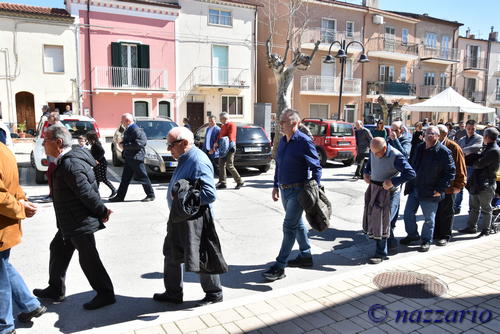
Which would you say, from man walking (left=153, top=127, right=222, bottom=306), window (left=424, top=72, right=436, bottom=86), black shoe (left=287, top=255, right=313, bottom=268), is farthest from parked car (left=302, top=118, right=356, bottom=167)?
window (left=424, top=72, right=436, bottom=86)

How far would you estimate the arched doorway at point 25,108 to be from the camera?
794 inches

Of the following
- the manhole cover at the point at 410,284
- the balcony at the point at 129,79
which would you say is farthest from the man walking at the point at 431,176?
the balcony at the point at 129,79

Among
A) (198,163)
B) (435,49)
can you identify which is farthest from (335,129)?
(435,49)

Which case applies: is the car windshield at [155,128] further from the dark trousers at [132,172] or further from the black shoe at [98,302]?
the black shoe at [98,302]

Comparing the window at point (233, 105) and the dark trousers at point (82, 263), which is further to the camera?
the window at point (233, 105)

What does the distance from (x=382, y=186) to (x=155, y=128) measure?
8.44 metres

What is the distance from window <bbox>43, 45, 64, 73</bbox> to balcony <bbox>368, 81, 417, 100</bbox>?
21671 millimetres

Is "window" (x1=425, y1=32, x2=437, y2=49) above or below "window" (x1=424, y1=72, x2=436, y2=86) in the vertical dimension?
above

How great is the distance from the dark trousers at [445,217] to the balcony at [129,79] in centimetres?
1924

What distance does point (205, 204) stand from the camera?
3658 millimetres

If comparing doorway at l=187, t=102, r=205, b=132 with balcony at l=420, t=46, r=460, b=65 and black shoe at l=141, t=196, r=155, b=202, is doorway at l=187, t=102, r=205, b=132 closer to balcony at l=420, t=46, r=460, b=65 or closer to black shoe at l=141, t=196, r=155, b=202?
black shoe at l=141, t=196, r=155, b=202

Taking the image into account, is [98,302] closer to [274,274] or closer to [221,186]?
[274,274]

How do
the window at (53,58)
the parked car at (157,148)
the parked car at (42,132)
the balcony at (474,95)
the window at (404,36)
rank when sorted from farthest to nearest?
the balcony at (474,95)
the window at (404,36)
the window at (53,58)
the parked car at (157,148)
the parked car at (42,132)

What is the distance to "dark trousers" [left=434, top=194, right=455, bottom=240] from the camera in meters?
6.03
